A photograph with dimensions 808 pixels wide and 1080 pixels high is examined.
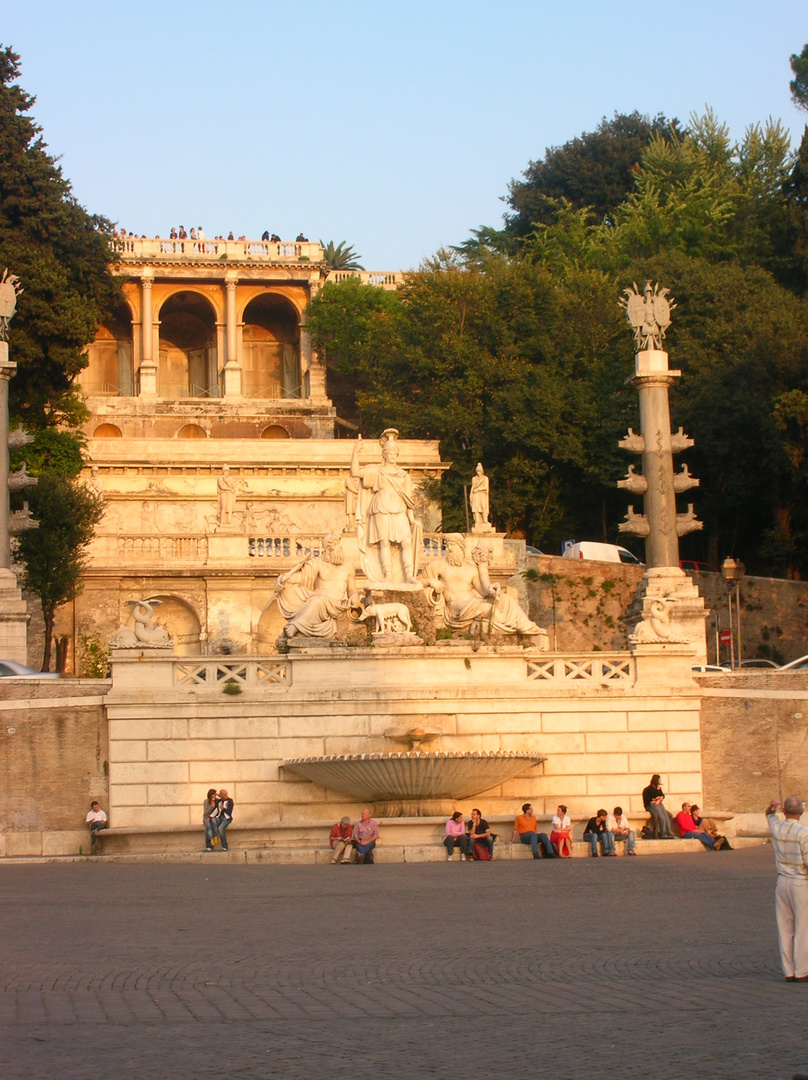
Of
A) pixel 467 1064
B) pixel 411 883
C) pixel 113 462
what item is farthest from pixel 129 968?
pixel 113 462

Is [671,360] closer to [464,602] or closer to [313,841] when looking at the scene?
[464,602]

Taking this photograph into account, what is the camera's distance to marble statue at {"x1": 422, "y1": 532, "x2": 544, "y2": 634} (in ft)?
89.8

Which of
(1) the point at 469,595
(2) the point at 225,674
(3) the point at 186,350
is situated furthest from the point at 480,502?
(3) the point at 186,350

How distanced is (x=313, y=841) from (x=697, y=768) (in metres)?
6.58

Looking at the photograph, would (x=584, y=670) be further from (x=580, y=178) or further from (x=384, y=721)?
(x=580, y=178)

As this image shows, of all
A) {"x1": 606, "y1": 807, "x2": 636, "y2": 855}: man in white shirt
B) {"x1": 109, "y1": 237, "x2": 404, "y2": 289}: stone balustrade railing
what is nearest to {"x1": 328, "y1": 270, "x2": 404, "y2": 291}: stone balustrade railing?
{"x1": 109, "y1": 237, "x2": 404, "y2": 289}: stone balustrade railing

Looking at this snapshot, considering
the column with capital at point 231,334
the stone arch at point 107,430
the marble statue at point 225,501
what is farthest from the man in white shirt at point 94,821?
the column with capital at point 231,334

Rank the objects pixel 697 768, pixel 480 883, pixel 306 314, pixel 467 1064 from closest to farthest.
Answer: pixel 467 1064 → pixel 480 883 → pixel 697 768 → pixel 306 314

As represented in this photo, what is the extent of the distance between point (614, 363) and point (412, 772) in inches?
1011

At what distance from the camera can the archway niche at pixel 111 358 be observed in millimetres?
65000

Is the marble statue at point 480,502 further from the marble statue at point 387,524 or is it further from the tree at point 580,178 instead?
the tree at point 580,178

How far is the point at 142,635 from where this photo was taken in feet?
85.9

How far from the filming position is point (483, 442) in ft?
155

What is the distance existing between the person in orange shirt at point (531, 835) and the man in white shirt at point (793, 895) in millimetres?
11886
